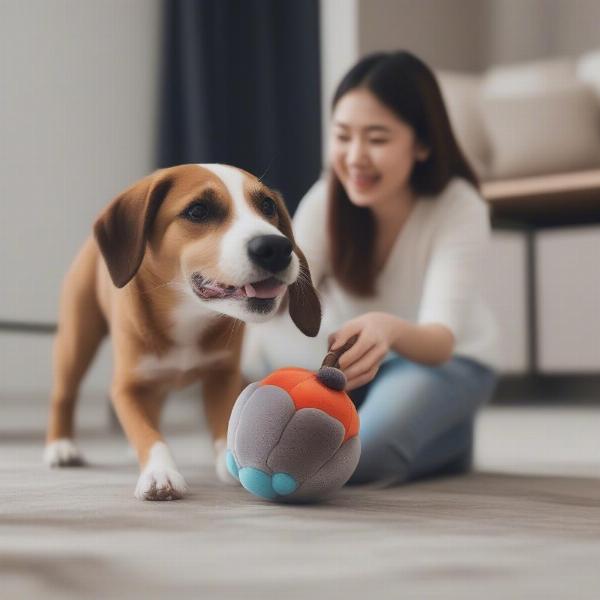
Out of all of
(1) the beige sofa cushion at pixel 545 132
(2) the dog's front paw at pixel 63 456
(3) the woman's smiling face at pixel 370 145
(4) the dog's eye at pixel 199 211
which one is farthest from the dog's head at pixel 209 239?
(1) the beige sofa cushion at pixel 545 132

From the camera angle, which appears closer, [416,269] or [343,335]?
[343,335]

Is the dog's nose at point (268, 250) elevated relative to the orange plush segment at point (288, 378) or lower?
elevated

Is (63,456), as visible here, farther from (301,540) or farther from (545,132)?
(545,132)

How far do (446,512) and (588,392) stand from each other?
2491mm

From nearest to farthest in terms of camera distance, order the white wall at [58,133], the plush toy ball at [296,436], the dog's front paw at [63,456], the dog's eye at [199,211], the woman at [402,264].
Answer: the plush toy ball at [296,436] < the dog's eye at [199,211] < the woman at [402,264] < the dog's front paw at [63,456] < the white wall at [58,133]

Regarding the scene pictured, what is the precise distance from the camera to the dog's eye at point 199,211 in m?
1.16

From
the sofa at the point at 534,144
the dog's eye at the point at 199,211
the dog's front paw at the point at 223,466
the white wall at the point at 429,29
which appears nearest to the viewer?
the dog's eye at the point at 199,211

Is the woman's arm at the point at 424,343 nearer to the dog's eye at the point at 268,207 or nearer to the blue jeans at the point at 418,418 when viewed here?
the blue jeans at the point at 418,418

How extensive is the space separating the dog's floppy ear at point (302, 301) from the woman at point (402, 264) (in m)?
0.15

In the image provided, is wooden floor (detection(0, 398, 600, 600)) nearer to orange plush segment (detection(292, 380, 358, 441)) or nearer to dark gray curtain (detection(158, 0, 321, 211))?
orange plush segment (detection(292, 380, 358, 441))

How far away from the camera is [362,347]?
3.94ft

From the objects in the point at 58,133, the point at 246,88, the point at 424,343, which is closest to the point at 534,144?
the point at 246,88

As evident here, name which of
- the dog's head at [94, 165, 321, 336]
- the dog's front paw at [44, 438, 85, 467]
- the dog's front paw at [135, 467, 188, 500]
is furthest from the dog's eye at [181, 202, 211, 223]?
the dog's front paw at [44, 438, 85, 467]

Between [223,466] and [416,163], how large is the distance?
0.68 metres
